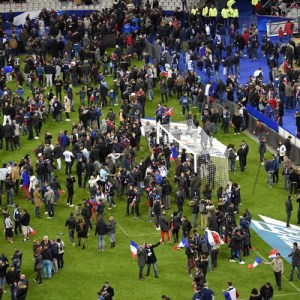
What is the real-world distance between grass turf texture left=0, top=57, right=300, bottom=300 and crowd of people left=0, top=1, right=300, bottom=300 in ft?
1.45

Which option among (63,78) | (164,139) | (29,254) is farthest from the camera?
(63,78)

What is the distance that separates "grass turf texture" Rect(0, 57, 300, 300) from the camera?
165ft

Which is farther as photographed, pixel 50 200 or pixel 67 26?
pixel 67 26

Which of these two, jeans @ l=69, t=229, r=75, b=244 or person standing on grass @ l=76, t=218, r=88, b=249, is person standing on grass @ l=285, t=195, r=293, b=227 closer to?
person standing on grass @ l=76, t=218, r=88, b=249

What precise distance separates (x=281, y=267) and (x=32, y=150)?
18.5 m

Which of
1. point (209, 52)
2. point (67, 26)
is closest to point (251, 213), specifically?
point (209, 52)

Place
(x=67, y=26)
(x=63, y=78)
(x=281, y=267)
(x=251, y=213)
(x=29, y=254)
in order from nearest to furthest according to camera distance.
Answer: (x=281, y=267), (x=29, y=254), (x=251, y=213), (x=63, y=78), (x=67, y=26)

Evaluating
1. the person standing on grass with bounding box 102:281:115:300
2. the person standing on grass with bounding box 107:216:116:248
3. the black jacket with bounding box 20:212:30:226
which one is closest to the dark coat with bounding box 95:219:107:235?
the person standing on grass with bounding box 107:216:116:248

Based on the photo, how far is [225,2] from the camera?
83.9m

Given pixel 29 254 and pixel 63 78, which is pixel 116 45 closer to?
pixel 63 78

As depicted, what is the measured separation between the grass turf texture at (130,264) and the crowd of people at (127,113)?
1.45ft

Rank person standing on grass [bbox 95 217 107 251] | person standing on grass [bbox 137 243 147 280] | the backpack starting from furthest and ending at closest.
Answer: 1. the backpack
2. person standing on grass [bbox 95 217 107 251]
3. person standing on grass [bbox 137 243 147 280]

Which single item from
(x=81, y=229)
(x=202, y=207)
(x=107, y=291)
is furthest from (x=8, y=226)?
(x=107, y=291)

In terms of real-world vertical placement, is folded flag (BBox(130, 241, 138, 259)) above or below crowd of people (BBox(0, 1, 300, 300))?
below
